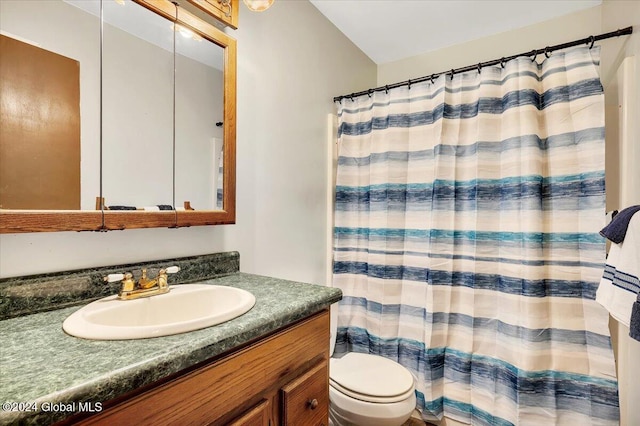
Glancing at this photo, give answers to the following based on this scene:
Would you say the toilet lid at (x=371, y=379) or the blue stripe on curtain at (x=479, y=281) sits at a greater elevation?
the blue stripe on curtain at (x=479, y=281)

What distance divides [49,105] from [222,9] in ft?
2.56

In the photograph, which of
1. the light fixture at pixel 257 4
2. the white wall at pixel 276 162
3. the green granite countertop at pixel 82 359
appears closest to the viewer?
A: the green granite countertop at pixel 82 359

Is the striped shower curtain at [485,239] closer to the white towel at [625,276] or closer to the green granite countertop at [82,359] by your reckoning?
the white towel at [625,276]

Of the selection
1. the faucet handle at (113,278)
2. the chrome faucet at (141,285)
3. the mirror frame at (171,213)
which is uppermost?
the mirror frame at (171,213)

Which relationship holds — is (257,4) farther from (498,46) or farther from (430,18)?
(498,46)

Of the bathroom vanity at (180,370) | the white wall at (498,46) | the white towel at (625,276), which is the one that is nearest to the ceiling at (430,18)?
the white wall at (498,46)

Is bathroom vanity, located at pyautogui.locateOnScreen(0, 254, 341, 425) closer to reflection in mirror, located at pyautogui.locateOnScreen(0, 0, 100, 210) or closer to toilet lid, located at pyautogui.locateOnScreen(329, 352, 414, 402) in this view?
reflection in mirror, located at pyautogui.locateOnScreen(0, 0, 100, 210)

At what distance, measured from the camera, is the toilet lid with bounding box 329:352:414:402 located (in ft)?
4.34

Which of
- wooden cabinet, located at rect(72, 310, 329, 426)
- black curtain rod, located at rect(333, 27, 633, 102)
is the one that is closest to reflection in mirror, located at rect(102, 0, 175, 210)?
wooden cabinet, located at rect(72, 310, 329, 426)

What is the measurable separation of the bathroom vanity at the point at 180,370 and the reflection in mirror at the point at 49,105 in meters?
0.26

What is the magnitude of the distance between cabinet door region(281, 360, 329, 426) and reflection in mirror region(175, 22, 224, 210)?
0.75 metres

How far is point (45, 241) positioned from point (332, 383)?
1.23m

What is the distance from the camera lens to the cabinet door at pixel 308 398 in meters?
0.85

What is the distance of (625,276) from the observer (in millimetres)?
991
